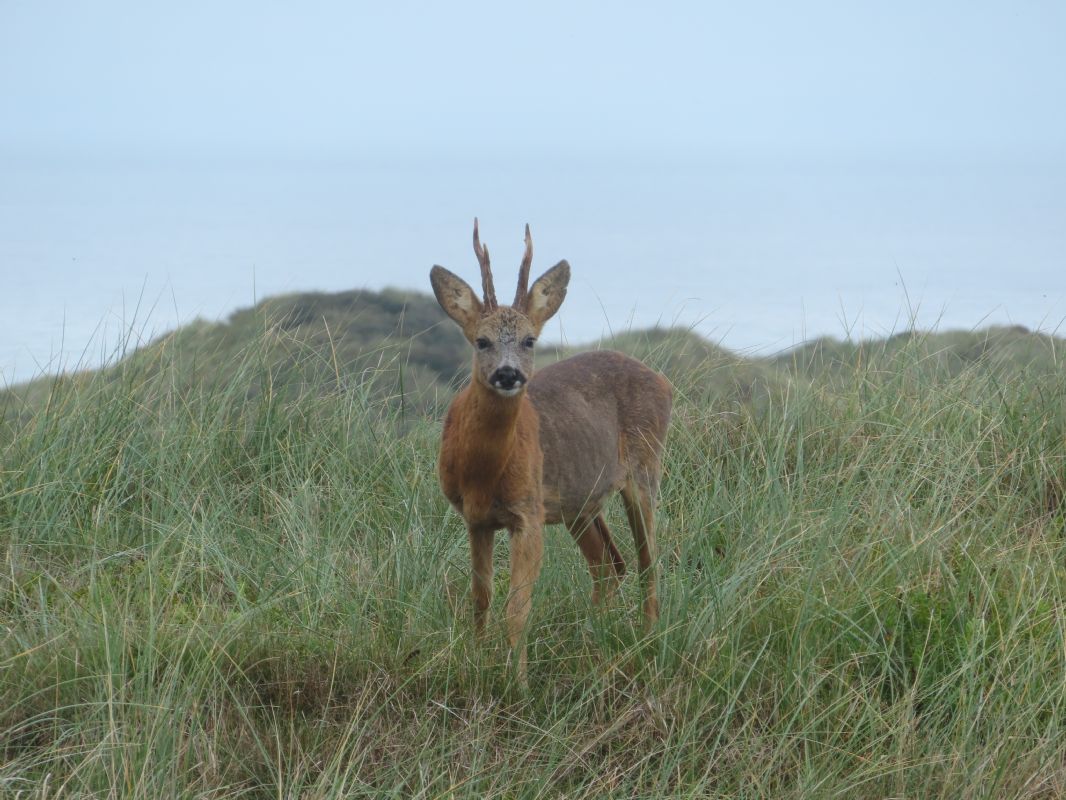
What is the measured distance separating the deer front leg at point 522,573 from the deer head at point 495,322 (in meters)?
0.53

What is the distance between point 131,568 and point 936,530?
305cm

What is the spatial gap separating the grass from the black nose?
80 centimetres

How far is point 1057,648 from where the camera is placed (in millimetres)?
4328

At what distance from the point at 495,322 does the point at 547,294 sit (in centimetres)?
30

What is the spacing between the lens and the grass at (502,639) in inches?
147

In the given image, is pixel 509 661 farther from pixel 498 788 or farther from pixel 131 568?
pixel 131 568

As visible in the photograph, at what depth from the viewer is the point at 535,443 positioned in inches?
187

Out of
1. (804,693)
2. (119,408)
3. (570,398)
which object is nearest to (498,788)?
(804,693)

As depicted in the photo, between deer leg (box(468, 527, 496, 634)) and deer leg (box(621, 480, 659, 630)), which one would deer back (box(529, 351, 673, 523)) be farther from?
deer leg (box(468, 527, 496, 634))

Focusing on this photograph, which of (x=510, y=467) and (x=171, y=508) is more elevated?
(x=510, y=467)

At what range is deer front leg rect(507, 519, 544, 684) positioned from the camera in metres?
4.28

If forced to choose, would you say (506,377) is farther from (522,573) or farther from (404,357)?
(404,357)

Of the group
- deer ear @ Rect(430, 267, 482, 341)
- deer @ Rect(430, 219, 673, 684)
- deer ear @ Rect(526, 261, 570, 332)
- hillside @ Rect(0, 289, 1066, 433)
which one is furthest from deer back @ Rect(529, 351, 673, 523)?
hillside @ Rect(0, 289, 1066, 433)

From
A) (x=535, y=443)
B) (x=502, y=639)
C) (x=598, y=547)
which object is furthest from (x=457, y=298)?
(x=598, y=547)
